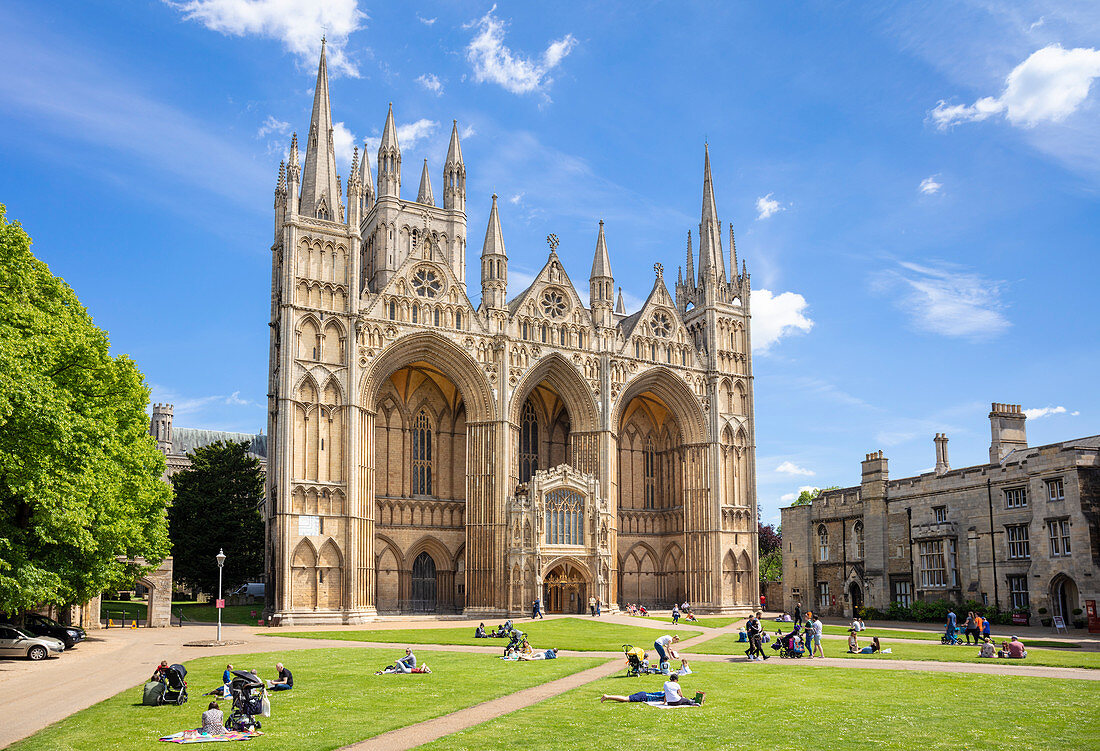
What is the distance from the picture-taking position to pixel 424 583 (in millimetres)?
60844

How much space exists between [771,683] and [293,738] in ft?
39.0

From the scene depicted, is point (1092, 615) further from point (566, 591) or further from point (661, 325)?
point (661, 325)

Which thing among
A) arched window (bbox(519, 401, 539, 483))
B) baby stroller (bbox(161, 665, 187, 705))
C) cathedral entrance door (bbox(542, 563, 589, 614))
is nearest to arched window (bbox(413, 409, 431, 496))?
arched window (bbox(519, 401, 539, 483))

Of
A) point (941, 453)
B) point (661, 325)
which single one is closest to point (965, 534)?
point (941, 453)

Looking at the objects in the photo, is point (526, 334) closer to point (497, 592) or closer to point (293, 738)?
point (497, 592)

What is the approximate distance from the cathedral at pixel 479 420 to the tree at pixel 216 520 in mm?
15095

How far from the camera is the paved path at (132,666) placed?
2012 cm

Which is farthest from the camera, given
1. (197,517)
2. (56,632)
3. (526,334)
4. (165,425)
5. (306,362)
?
(165,425)

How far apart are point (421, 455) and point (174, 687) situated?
41.8m

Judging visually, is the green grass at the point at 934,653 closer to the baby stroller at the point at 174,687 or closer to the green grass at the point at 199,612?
the baby stroller at the point at 174,687

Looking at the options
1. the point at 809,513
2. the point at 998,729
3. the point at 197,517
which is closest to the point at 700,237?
the point at 809,513

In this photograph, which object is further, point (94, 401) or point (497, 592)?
point (497, 592)

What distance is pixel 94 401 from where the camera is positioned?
1291 inches

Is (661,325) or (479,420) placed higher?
(661,325)
